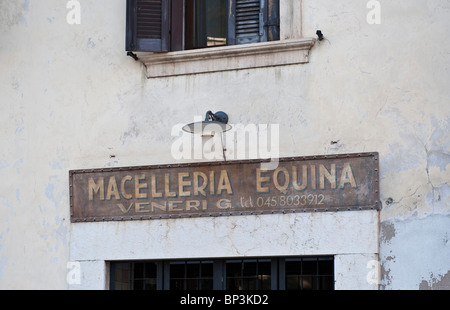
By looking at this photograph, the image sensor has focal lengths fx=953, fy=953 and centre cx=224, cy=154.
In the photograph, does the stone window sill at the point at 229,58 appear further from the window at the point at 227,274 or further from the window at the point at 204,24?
the window at the point at 227,274

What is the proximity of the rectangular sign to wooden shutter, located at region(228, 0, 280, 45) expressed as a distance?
1403 mm

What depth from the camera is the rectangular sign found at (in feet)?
30.6

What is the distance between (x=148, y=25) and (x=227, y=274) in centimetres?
279

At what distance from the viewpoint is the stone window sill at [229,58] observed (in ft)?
A: 31.9

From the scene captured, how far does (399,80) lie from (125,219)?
317 centimetres

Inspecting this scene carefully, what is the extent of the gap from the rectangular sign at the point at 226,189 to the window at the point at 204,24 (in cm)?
138

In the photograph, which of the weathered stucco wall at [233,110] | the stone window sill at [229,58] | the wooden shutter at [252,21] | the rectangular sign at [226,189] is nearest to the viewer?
the weathered stucco wall at [233,110]

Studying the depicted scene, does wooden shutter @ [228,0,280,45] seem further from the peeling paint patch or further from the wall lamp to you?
the peeling paint patch

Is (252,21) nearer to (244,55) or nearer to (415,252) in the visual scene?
(244,55)

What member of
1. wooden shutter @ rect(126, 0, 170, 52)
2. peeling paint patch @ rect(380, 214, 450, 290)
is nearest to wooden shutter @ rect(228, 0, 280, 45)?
wooden shutter @ rect(126, 0, 170, 52)

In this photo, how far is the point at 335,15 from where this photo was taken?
9703mm

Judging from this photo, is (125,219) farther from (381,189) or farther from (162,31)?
(381,189)

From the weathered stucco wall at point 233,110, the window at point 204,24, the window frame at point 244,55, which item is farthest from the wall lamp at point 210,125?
the window at point 204,24
